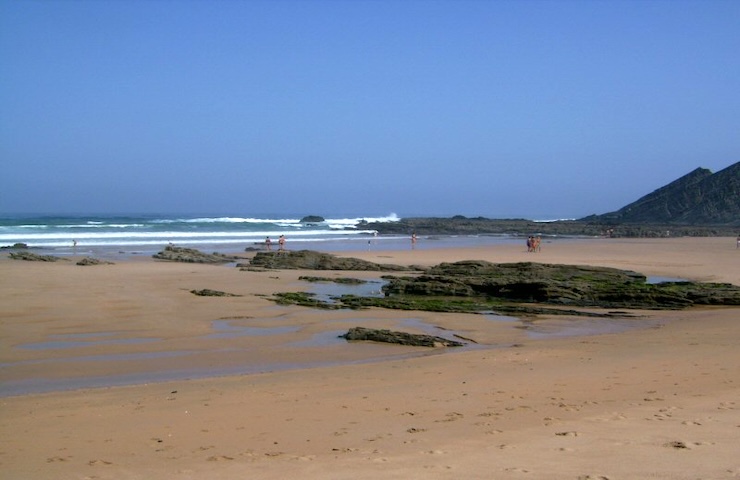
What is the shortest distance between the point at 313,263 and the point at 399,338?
15.7 meters

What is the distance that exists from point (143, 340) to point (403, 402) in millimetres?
6419

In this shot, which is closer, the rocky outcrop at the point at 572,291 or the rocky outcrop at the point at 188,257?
the rocky outcrop at the point at 572,291

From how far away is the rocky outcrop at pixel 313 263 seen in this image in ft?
88.7

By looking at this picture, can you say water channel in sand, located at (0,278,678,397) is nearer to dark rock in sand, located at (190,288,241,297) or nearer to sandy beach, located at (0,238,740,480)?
sandy beach, located at (0,238,740,480)

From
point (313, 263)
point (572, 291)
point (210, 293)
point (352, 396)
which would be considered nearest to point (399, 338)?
point (352, 396)

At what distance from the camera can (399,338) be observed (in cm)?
1207

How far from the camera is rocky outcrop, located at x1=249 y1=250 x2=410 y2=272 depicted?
27047mm

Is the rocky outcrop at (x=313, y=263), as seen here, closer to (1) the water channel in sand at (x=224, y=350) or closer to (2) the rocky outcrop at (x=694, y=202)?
Answer: (1) the water channel in sand at (x=224, y=350)

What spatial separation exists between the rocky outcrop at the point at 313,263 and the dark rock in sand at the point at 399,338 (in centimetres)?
1432

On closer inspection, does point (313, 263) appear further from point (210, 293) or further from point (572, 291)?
point (572, 291)

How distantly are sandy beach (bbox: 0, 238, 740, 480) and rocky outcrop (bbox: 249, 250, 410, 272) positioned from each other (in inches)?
428

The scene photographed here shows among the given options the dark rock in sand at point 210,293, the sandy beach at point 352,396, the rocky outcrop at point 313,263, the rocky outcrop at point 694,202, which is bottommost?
the sandy beach at point 352,396

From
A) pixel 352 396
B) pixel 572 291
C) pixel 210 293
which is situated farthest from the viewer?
pixel 210 293

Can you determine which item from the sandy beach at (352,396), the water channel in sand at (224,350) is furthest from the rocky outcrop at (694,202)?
the sandy beach at (352,396)
